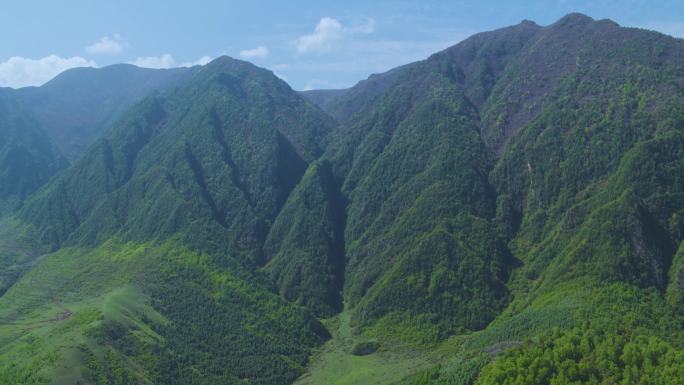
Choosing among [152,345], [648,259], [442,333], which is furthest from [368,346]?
[648,259]

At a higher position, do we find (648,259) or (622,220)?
(622,220)

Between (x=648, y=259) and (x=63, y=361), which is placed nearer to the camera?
(x=63, y=361)

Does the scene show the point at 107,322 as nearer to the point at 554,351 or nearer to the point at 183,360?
the point at 183,360

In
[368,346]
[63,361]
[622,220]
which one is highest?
[622,220]

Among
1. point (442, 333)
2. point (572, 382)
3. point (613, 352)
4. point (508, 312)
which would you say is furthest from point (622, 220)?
point (572, 382)

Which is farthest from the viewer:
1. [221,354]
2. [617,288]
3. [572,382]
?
[221,354]

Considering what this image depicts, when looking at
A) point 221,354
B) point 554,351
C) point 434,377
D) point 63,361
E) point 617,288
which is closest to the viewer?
point 554,351

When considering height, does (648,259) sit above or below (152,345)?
above

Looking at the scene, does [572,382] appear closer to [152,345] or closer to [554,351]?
[554,351]

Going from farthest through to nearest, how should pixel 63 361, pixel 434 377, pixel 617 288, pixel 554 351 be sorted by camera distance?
pixel 617 288 → pixel 63 361 → pixel 434 377 → pixel 554 351
